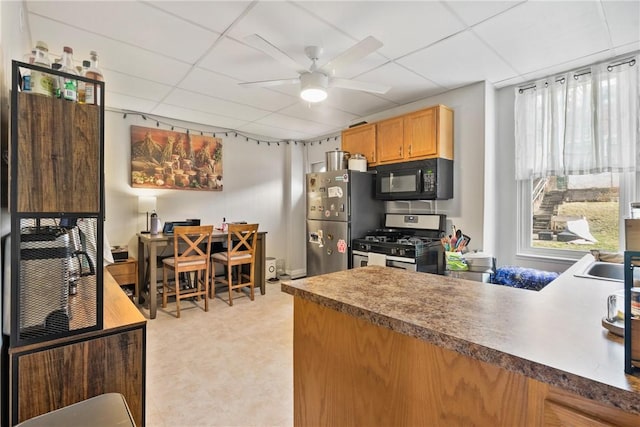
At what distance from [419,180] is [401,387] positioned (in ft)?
8.46

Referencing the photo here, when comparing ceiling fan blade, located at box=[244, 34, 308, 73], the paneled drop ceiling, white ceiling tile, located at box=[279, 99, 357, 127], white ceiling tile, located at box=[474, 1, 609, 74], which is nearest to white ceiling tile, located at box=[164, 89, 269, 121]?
the paneled drop ceiling

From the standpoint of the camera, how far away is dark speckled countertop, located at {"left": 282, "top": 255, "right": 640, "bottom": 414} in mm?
639

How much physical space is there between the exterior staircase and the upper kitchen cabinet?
3.08 feet

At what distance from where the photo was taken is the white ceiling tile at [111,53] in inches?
86.0

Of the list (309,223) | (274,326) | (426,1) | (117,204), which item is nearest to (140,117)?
(117,204)

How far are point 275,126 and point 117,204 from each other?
7.71 feet

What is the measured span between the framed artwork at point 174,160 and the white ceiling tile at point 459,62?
3176 millimetres

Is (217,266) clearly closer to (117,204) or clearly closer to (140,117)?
(117,204)

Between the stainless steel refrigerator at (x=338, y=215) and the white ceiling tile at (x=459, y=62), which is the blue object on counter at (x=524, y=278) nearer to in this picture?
the stainless steel refrigerator at (x=338, y=215)

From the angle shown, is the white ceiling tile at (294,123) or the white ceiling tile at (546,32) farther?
the white ceiling tile at (294,123)

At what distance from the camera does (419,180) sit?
10.7ft

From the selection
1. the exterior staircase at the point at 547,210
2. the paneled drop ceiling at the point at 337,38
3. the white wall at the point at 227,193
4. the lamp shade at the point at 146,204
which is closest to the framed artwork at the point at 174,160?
the white wall at the point at 227,193

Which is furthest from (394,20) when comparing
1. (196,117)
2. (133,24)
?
(196,117)

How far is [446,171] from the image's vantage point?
3236 mm
